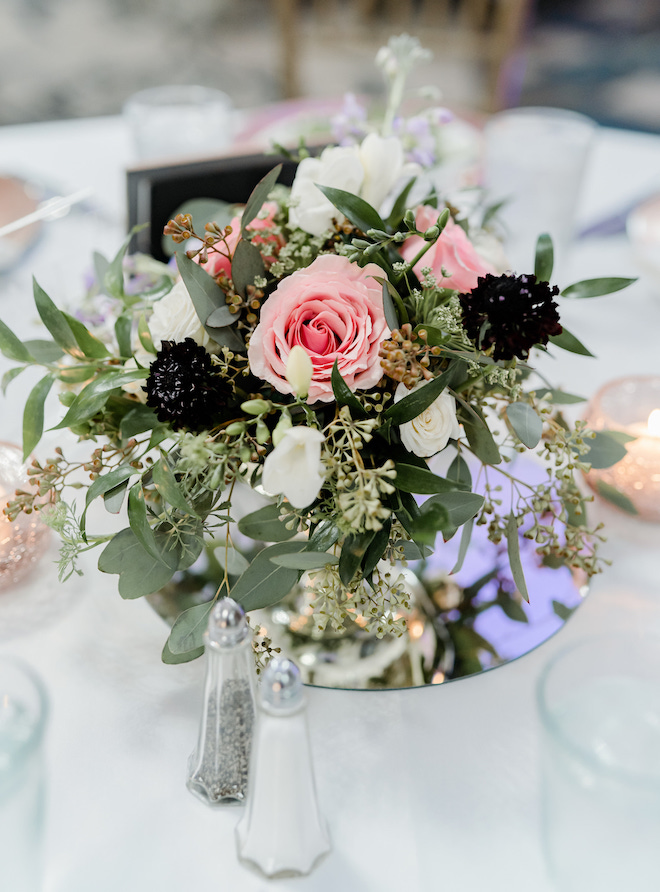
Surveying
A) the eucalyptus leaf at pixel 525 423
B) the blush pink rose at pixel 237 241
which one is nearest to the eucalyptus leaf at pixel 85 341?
the blush pink rose at pixel 237 241

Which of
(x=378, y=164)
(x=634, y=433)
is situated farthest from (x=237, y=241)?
(x=634, y=433)

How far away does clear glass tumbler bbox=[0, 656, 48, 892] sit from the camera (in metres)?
0.46

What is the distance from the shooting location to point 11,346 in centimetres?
59

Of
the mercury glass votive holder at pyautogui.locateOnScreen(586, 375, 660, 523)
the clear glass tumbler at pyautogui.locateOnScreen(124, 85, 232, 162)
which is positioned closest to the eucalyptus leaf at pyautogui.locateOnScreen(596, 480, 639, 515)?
the mercury glass votive holder at pyautogui.locateOnScreen(586, 375, 660, 523)

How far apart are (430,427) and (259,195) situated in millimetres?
222

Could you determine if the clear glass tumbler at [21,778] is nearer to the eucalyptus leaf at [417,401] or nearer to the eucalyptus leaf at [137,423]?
the eucalyptus leaf at [137,423]

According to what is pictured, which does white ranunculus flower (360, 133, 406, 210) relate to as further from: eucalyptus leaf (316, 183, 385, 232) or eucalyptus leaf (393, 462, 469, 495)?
eucalyptus leaf (393, 462, 469, 495)

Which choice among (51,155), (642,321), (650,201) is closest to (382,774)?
(642,321)

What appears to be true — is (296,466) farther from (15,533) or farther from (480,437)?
(15,533)

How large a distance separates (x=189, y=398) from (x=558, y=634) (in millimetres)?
420

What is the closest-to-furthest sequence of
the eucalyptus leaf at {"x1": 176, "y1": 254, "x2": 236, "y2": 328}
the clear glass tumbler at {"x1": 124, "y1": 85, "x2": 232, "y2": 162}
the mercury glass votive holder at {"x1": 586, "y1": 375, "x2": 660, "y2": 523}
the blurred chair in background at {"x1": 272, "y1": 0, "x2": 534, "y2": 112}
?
1. the eucalyptus leaf at {"x1": 176, "y1": 254, "x2": 236, "y2": 328}
2. the mercury glass votive holder at {"x1": 586, "y1": 375, "x2": 660, "y2": 523}
3. the clear glass tumbler at {"x1": 124, "y1": 85, "x2": 232, "y2": 162}
4. the blurred chair in background at {"x1": 272, "y1": 0, "x2": 534, "y2": 112}

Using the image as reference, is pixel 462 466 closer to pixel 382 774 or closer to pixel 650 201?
pixel 382 774

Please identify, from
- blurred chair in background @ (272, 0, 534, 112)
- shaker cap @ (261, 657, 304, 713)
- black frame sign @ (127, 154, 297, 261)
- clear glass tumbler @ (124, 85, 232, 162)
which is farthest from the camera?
blurred chair in background @ (272, 0, 534, 112)

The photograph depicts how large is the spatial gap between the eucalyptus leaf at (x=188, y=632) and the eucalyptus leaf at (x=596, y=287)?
1.20 feet
